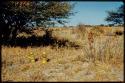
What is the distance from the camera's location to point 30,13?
1262cm

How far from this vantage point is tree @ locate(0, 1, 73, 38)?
1225 centimetres

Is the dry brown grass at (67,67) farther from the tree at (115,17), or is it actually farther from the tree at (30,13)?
the tree at (115,17)

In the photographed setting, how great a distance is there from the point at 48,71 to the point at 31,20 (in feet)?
18.4

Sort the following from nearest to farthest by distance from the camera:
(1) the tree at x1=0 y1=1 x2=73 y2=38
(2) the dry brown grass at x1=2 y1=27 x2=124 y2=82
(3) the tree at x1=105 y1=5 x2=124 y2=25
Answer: (2) the dry brown grass at x1=2 y1=27 x2=124 y2=82 < (1) the tree at x1=0 y1=1 x2=73 y2=38 < (3) the tree at x1=105 y1=5 x2=124 y2=25

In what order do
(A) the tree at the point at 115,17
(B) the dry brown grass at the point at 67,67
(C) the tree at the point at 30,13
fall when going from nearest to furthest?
(B) the dry brown grass at the point at 67,67 < (C) the tree at the point at 30,13 < (A) the tree at the point at 115,17

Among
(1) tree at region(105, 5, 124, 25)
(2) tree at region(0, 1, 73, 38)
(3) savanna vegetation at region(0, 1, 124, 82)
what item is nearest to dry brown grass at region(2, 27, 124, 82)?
(3) savanna vegetation at region(0, 1, 124, 82)

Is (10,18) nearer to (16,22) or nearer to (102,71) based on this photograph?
(16,22)

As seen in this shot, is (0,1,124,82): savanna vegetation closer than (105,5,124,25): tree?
Yes

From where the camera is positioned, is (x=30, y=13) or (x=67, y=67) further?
(x=30, y=13)

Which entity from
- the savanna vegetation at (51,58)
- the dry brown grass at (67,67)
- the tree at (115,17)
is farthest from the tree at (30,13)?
the tree at (115,17)

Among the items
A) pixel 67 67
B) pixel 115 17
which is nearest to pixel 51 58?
pixel 67 67

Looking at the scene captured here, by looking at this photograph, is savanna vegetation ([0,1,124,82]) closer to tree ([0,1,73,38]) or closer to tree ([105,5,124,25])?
tree ([0,1,73,38])

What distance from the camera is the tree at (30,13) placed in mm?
12250

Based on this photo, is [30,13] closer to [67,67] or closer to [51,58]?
[51,58]
